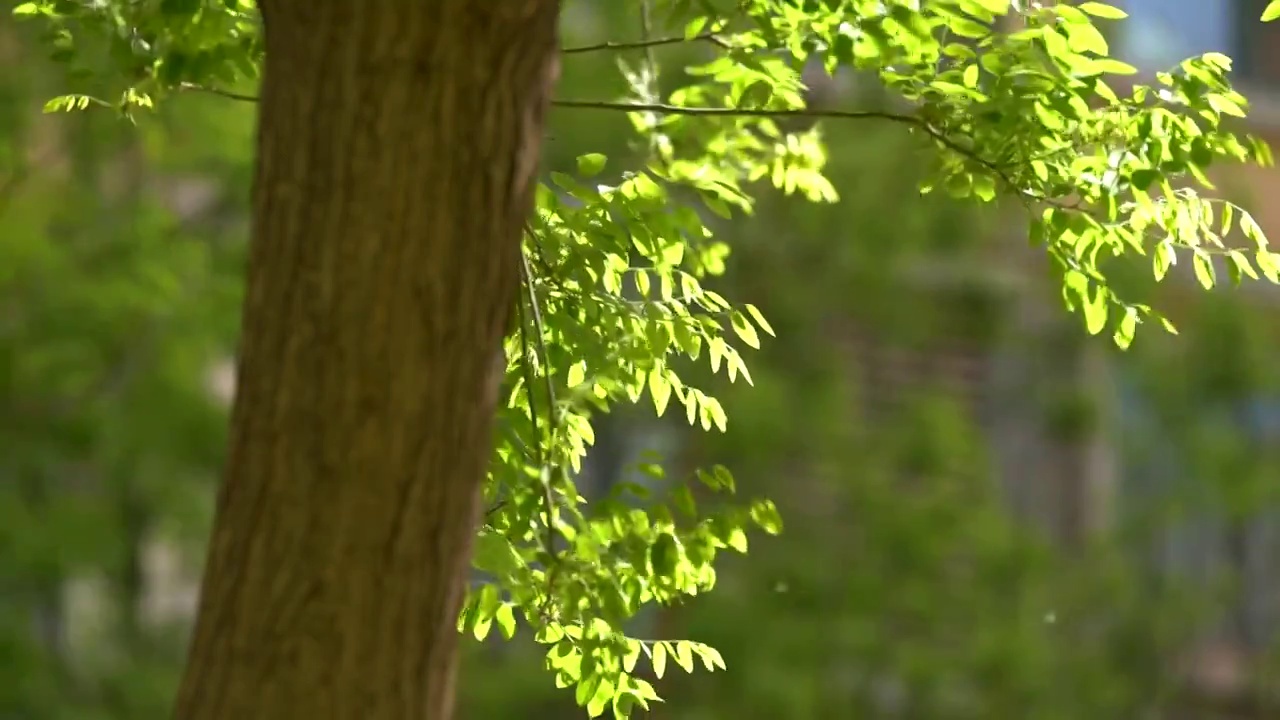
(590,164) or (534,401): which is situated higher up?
(590,164)

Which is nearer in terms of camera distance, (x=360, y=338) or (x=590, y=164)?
(x=360, y=338)

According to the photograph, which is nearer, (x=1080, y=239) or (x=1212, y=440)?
(x=1080, y=239)

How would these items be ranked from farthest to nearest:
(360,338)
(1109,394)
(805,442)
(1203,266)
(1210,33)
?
(1210,33) → (1109,394) → (805,442) → (1203,266) → (360,338)

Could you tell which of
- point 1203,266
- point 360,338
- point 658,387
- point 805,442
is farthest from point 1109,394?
point 360,338

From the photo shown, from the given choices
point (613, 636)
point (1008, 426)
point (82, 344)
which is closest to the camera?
point (613, 636)

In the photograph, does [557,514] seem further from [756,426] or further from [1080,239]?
[756,426]

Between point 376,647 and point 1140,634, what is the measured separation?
4340 millimetres

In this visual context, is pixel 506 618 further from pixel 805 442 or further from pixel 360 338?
pixel 805 442

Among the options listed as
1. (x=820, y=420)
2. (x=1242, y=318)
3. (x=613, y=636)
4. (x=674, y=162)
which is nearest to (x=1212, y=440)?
(x=1242, y=318)

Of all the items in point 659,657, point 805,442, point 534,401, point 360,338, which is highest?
point 360,338

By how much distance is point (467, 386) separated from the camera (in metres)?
1.14

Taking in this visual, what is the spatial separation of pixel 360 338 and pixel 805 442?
12.6ft

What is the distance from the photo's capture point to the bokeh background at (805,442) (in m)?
4.57

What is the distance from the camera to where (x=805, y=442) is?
16.0 ft
